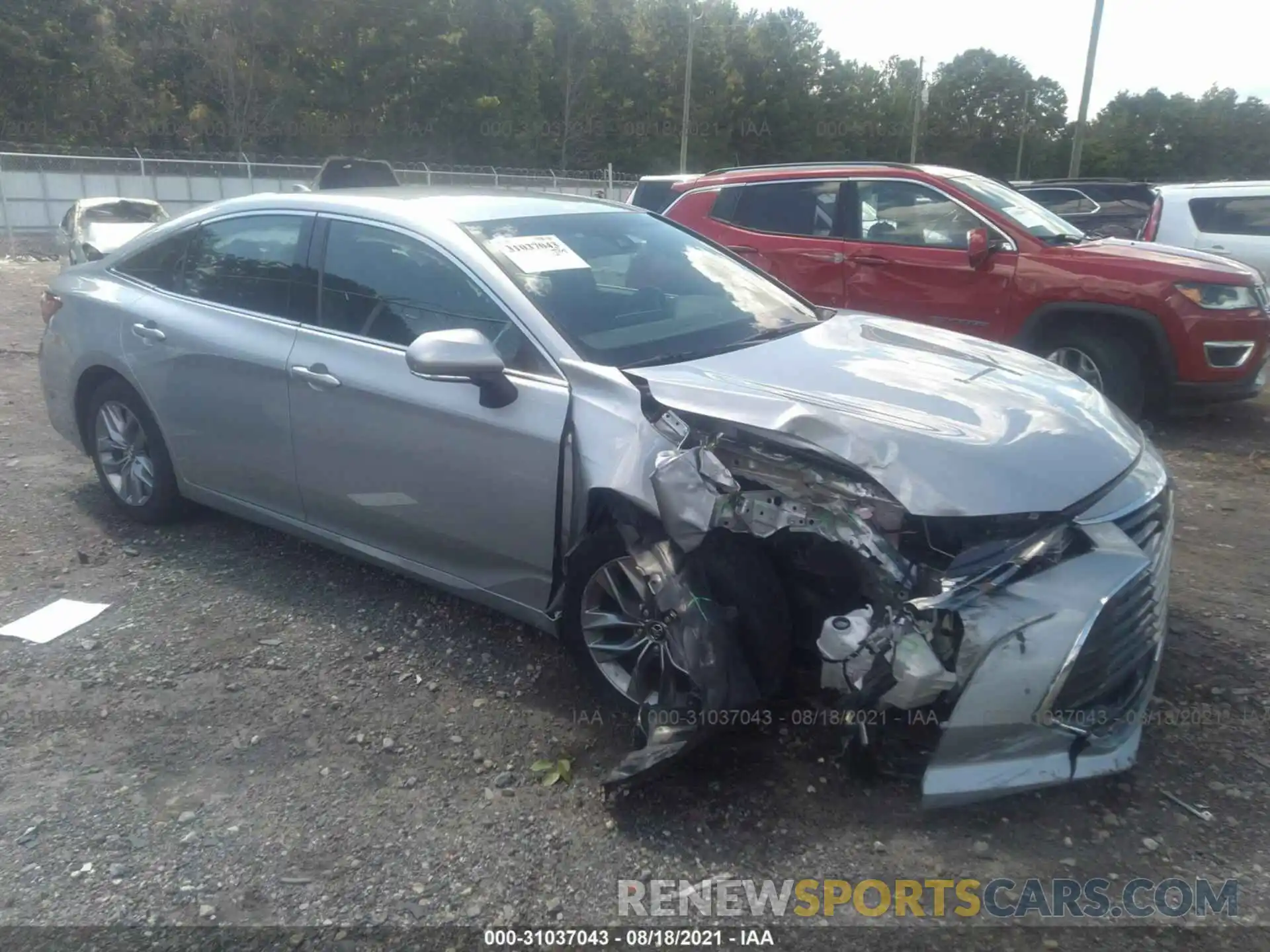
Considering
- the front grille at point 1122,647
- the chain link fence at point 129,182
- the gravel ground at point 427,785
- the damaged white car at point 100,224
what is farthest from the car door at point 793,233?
the chain link fence at point 129,182

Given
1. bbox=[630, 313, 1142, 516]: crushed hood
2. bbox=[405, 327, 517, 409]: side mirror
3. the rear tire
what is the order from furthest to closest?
the rear tire < bbox=[405, 327, 517, 409]: side mirror < bbox=[630, 313, 1142, 516]: crushed hood

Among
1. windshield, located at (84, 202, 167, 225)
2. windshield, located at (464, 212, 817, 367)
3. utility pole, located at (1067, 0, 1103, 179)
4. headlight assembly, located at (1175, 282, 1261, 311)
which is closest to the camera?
windshield, located at (464, 212, 817, 367)

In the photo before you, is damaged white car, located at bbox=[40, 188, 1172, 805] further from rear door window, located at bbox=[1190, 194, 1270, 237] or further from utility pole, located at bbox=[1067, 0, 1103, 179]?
utility pole, located at bbox=[1067, 0, 1103, 179]

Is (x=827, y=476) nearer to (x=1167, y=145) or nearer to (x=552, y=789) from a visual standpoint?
(x=552, y=789)

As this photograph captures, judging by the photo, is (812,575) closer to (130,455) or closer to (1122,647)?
(1122,647)

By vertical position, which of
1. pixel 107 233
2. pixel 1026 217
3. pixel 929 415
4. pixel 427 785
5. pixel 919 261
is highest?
pixel 1026 217

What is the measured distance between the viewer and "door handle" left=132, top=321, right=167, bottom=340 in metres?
4.69

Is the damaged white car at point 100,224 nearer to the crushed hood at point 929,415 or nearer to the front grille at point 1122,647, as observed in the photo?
the crushed hood at point 929,415

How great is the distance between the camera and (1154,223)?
1003cm

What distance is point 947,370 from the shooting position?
3447 millimetres

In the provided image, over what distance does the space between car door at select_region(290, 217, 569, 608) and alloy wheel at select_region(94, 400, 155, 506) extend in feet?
4.27

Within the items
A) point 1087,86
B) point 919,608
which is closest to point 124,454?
point 919,608

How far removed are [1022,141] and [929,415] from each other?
191ft

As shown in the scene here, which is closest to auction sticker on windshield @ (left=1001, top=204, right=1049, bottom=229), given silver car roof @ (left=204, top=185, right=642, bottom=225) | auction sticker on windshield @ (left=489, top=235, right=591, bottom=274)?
silver car roof @ (left=204, top=185, right=642, bottom=225)
